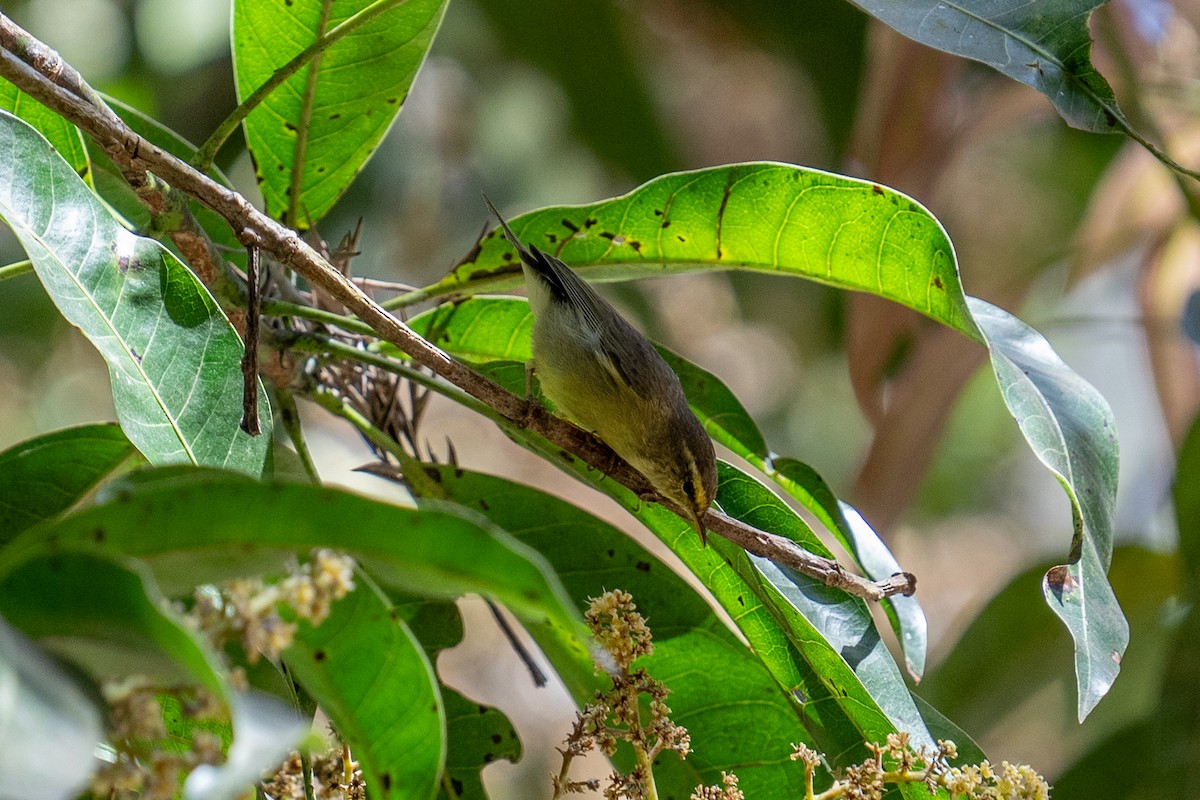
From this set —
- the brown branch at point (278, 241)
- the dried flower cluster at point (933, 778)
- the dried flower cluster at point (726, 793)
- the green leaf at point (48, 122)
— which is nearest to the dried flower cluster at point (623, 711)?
the dried flower cluster at point (726, 793)

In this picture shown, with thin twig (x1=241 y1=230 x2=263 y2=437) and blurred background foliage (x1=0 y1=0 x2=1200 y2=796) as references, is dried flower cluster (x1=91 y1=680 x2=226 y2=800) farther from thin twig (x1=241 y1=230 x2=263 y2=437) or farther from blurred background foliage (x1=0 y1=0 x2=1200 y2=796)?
blurred background foliage (x1=0 y1=0 x2=1200 y2=796)

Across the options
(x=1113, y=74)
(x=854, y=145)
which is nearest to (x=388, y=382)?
(x=854, y=145)

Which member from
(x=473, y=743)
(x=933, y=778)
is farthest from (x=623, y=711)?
(x=473, y=743)

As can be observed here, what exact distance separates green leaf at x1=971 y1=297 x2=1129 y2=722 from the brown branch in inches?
12.4

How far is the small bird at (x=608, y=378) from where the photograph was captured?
8.84ft

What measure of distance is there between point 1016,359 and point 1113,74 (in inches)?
135

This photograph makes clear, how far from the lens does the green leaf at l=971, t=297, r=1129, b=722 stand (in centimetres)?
158

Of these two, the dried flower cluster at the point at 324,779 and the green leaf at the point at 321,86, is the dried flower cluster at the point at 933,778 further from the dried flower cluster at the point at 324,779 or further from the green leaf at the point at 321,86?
the green leaf at the point at 321,86

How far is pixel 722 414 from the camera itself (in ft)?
7.21

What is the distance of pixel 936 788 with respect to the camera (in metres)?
1.52

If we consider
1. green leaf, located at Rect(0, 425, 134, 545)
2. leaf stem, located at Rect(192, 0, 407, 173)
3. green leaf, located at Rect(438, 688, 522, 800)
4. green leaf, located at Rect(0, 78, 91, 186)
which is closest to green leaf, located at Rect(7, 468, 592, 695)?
green leaf, located at Rect(0, 425, 134, 545)

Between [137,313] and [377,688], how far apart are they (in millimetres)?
752

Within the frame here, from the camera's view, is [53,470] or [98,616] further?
[53,470]

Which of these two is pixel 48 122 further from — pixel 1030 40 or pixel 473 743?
pixel 1030 40
